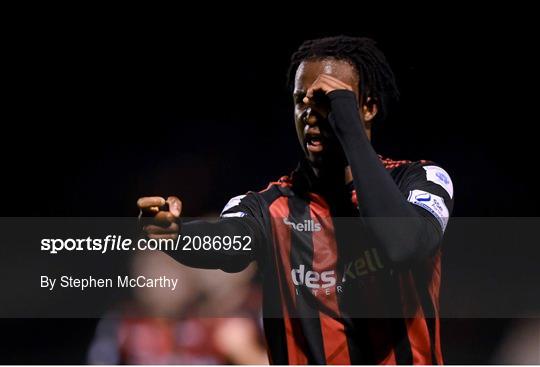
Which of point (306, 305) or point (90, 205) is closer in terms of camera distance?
point (306, 305)

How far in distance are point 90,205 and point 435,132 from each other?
1118 mm

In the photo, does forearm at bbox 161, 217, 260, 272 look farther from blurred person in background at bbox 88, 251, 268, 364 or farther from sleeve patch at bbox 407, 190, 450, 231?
blurred person in background at bbox 88, 251, 268, 364

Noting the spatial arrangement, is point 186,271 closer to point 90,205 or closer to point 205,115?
point 90,205

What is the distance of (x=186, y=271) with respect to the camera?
220cm

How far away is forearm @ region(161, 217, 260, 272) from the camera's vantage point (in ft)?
4.76

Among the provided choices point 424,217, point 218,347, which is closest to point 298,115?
point 424,217

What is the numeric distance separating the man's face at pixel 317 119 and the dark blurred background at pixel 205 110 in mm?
457

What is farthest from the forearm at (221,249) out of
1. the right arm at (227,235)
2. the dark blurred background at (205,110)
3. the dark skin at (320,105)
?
the dark blurred background at (205,110)

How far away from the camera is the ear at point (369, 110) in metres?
1.57

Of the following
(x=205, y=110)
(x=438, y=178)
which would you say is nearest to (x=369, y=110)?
(x=438, y=178)

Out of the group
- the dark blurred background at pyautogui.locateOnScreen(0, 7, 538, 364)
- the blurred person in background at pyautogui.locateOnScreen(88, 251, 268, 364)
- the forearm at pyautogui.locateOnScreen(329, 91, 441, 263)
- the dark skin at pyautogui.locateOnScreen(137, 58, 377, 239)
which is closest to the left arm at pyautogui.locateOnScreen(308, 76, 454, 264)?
the forearm at pyautogui.locateOnScreen(329, 91, 441, 263)

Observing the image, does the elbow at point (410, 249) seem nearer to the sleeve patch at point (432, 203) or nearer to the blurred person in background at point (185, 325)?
the sleeve patch at point (432, 203)

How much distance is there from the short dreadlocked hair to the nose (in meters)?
0.14

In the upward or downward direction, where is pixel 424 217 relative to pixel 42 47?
downward
